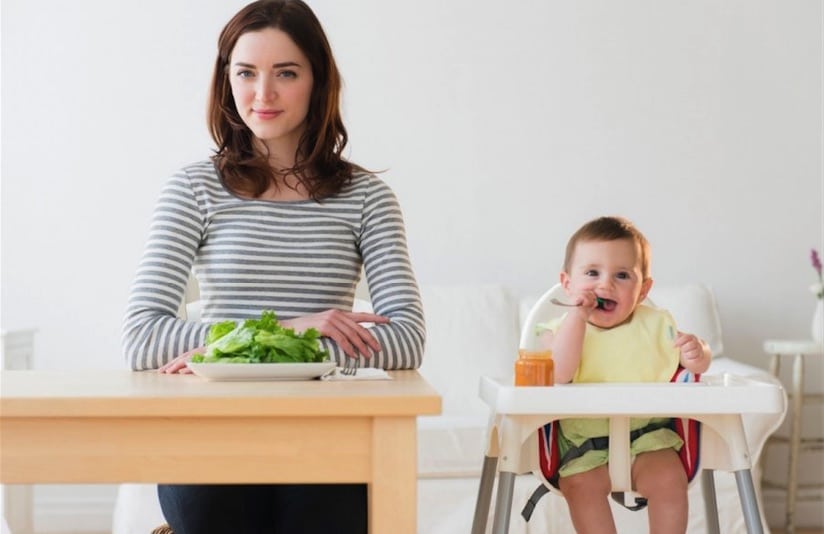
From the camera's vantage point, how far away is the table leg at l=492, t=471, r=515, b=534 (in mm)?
1777

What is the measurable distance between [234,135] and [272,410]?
0.78 meters

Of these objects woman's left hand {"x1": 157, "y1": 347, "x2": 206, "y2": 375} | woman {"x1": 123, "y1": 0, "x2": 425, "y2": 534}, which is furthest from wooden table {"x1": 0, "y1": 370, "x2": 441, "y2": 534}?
woman {"x1": 123, "y1": 0, "x2": 425, "y2": 534}

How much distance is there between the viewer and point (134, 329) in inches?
61.6

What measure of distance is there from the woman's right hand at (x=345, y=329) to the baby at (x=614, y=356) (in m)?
0.53

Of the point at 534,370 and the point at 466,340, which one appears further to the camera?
the point at 466,340

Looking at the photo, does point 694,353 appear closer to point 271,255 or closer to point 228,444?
point 271,255

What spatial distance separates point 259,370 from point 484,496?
693mm

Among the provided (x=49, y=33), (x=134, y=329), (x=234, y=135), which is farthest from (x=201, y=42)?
(x=134, y=329)

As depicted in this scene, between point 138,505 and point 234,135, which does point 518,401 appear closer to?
point 234,135

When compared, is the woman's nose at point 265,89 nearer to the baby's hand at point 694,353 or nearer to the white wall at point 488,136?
the baby's hand at point 694,353

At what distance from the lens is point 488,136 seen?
3.78 m

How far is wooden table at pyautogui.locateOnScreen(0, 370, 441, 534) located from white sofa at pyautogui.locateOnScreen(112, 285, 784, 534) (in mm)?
1635

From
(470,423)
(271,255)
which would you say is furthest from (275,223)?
(470,423)

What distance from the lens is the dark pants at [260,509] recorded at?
1.51 metres
